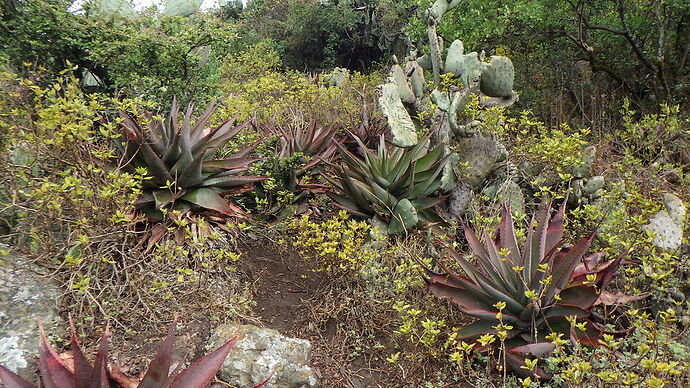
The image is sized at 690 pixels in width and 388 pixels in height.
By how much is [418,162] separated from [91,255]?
254cm

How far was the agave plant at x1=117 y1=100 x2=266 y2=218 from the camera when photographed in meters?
3.38

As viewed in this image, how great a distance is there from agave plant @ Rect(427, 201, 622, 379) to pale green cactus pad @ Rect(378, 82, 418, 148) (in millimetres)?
1379

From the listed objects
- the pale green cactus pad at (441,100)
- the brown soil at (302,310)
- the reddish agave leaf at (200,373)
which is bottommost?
the brown soil at (302,310)

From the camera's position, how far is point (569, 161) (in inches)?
146

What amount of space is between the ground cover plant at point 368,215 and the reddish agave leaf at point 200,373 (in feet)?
0.07

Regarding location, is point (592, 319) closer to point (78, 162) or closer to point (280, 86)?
point (78, 162)

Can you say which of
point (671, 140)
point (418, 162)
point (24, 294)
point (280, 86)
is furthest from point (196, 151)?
point (671, 140)

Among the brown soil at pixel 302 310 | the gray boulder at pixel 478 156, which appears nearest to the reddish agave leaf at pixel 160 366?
the brown soil at pixel 302 310

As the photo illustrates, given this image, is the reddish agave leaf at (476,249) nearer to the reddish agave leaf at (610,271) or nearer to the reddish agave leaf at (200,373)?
the reddish agave leaf at (610,271)

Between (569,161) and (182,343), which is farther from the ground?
(569,161)

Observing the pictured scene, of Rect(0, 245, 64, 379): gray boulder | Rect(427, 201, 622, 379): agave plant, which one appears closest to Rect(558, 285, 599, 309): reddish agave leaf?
Rect(427, 201, 622, 379): agave plant

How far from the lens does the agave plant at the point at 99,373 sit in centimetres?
161

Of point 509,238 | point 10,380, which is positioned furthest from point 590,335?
point 10,380

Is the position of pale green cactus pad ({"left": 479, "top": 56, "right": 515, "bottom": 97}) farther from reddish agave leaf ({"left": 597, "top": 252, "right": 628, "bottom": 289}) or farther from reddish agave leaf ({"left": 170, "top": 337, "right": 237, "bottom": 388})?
reddish agave leaf ({"left": 170, "top": 337, "right": 237, "bottom": 388})
